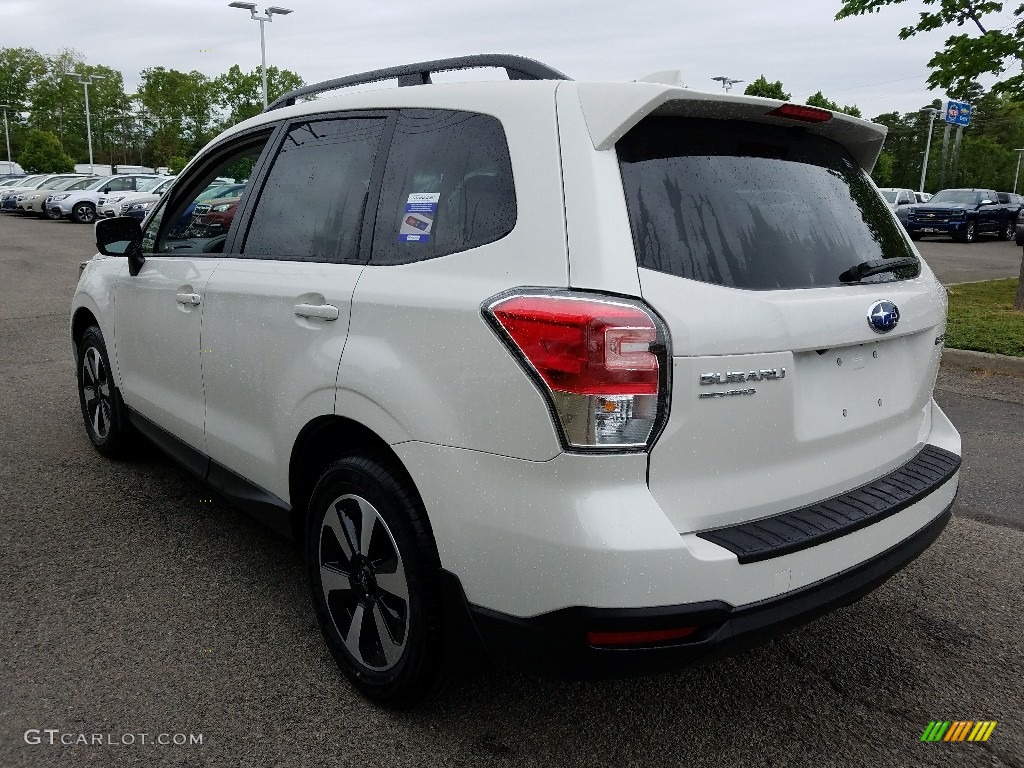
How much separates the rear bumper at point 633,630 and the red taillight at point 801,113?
1265 millimetres

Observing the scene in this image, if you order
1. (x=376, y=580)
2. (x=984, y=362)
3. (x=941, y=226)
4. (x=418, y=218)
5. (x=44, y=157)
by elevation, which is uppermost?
(x=44, y=157)

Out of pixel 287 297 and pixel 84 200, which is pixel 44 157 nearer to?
pixel 84 200

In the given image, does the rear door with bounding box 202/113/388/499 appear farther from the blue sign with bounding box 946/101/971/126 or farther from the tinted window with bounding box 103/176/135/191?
the blue sign with bounding box 946/101/971/126

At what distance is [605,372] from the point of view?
1.97 m

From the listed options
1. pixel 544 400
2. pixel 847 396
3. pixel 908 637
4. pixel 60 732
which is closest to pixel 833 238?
pixel 847 396

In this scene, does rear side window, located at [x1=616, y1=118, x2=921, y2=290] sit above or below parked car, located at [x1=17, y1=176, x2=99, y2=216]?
above

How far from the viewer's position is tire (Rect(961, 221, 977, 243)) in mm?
28469

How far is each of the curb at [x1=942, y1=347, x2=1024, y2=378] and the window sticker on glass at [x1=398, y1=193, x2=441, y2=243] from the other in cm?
622

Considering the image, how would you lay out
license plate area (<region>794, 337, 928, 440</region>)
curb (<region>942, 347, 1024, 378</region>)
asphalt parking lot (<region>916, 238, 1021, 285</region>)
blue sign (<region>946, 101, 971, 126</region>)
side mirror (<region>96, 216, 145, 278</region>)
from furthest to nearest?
blue sign (<region>946, 101, 971, 126</region>)
asphalt parking lot (<region>916, 238, 1021, 285</region>)
curb (<region>942, 347, 1024, 378</region>)
side mirror (<region>96, 216, 145, 278</region>)
license plate area (<region>794, 337, 928, 440</region>)

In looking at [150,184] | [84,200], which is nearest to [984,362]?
[150,184]

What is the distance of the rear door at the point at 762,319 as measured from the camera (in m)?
2.04

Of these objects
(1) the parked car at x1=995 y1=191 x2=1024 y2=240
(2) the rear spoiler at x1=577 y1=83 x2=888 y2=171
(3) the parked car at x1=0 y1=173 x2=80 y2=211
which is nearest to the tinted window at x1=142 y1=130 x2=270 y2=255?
(2) the rear spoiler at x1=577 y1=83 x2=888 y2=171

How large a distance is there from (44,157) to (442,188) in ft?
249

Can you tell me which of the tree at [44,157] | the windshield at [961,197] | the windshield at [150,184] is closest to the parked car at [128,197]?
the windshield at [150,184]
